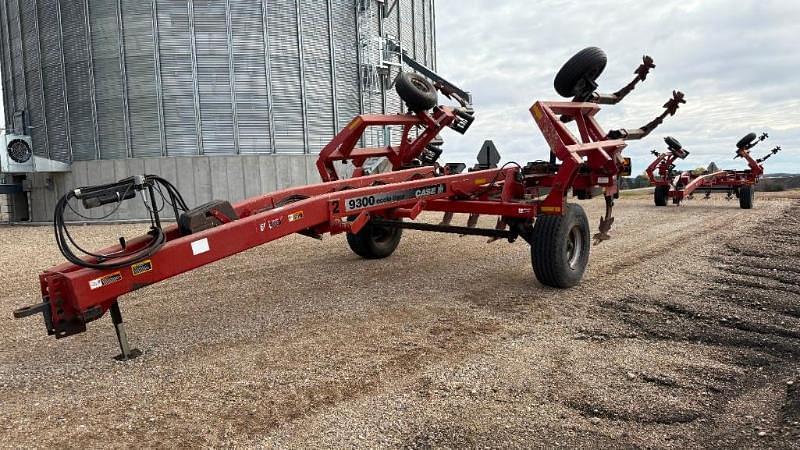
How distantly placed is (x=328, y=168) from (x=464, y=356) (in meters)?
4.29

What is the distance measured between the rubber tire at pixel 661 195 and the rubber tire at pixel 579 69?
42.7 ft

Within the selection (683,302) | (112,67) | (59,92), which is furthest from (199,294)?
(59,92)

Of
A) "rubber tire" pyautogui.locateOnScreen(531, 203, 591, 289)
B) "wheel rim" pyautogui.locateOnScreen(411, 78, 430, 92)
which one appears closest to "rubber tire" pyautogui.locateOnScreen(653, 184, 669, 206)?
"wheel rim" pyautogui.locateOnScreen(411, 78, 430, 92)

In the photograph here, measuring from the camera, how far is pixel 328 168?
7934 mm

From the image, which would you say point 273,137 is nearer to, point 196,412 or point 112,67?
point 112,67

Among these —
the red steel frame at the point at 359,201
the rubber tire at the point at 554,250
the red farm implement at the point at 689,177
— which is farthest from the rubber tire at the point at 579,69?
the red farm implement at the point at 689,177

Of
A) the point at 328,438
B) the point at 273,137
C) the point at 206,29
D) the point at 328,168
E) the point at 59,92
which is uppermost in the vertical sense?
the point at 206,29

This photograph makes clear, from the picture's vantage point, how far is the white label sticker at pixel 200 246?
167 inches

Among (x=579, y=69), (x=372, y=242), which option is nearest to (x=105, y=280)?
(x=372, y=242)

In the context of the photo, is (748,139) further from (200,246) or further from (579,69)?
(200,246)

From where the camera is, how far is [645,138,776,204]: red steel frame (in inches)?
723

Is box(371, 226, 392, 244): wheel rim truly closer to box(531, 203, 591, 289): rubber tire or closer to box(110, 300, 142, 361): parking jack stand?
box(531, 203, 591, 289): rubber tire

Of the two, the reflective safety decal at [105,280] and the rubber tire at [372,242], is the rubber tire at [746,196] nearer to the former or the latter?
the rubber tire at [372,242]

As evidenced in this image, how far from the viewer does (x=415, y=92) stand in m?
7.98
